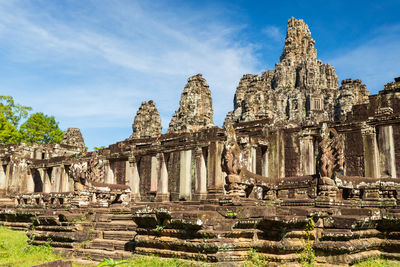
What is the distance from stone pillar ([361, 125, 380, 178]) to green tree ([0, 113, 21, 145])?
32726 millimetres

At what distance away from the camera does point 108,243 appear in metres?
Answer: 10.6

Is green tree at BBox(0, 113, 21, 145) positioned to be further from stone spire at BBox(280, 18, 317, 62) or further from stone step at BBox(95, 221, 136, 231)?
stone spire at BBox(280, 18, 317, 62)

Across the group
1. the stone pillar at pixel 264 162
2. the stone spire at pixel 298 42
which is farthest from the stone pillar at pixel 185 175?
the stone spire at pixel 298 42

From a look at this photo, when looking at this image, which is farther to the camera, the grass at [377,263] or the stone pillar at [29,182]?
the stone pillar at [29,182]

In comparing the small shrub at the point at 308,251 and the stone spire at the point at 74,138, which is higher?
the stone spire at the point at 74,138

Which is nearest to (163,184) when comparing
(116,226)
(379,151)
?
(116,226)

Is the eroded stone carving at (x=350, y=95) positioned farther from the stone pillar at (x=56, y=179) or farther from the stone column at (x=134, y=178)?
the stone pillar at (x=56, y=179)

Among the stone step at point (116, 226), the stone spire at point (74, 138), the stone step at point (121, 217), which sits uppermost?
the stone spire at point (74, 138)

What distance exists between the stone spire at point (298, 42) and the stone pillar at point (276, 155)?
75.2 m

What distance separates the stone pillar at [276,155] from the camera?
17828mm

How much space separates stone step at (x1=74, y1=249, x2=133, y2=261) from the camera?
379 inches

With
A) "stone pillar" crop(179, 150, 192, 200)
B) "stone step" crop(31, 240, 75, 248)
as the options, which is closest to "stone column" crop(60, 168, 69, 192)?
"stone pillar" crop(179, 150, 192, 200)

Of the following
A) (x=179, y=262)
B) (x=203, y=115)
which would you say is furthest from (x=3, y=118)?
(x=179, y=262)

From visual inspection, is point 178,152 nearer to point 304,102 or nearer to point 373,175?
point 373,175
